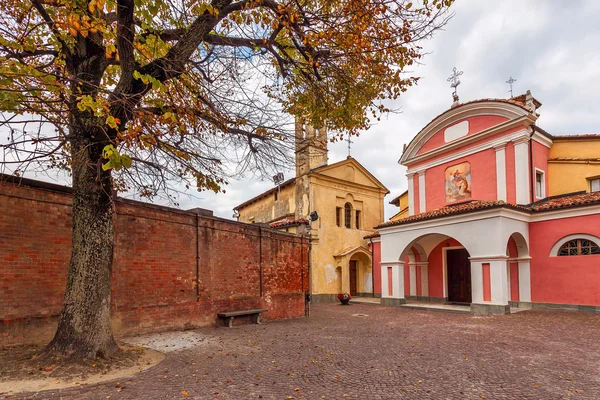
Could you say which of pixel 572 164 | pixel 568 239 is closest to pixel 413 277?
pixel 568 239

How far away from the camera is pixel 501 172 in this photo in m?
16.7

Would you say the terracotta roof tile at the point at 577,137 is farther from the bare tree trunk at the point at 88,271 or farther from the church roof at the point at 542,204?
the bare tree trunk at the point at 88,271

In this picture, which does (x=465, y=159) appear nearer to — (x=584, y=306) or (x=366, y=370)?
(x=584, y=306)

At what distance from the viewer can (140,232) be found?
8672mm

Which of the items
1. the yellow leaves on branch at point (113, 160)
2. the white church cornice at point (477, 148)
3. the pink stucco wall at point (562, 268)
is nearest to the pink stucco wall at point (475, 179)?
the white church cornice at point (477, 148)

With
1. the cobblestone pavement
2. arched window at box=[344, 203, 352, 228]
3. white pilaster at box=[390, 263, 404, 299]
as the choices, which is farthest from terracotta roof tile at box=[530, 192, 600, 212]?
arched window at box=[344, 203, 352, 228]

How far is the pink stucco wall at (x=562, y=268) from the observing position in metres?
13.2

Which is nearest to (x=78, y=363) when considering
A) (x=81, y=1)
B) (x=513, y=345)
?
(x=81, y=1)

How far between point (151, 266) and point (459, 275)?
50.0ft

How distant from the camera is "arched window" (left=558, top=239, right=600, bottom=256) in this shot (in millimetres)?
13344

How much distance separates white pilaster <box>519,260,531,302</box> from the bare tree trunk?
1555 cm

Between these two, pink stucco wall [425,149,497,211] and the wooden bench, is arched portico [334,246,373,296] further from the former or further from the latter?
the wooden bench

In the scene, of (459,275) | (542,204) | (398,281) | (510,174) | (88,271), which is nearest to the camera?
(88,271)

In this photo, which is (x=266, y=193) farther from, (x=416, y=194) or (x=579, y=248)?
(x=579, y=248)
